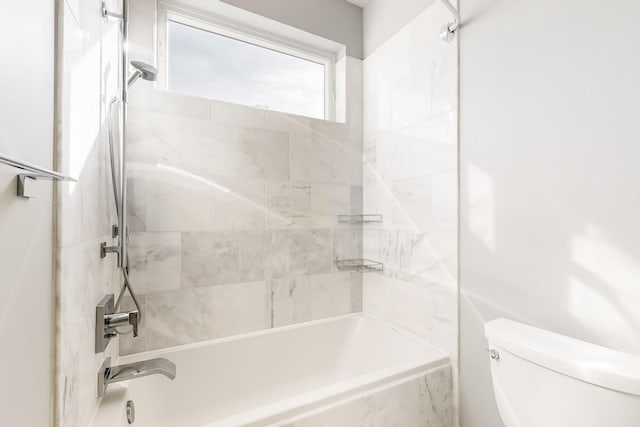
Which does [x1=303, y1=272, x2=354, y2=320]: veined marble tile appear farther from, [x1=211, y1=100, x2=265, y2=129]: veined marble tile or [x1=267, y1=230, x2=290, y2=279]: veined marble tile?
[x1=211, y1=100, x2=265, y2=129]: veined marble tile

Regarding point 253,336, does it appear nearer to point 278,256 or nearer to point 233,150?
point 278,256

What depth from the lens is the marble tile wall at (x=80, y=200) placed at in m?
0.68

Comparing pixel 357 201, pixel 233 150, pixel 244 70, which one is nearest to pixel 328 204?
pixel 357 201

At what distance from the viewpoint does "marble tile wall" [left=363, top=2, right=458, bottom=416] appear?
1511mm

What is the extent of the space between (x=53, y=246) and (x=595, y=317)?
5.20ft

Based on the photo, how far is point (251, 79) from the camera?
195 cm

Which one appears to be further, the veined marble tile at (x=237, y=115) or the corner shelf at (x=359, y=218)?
the corner shelf at (x=359, y=218)

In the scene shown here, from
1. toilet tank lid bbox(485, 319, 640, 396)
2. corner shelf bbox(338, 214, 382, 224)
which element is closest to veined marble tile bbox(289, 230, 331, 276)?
corner shelf bbox(338, 214, 382, 224)

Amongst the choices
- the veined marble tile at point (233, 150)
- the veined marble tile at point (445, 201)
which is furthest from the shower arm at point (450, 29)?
the veined marble tile at point (233, 150)

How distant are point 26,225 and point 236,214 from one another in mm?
1201

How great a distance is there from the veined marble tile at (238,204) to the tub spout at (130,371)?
727mm

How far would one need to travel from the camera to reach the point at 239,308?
1750 mm

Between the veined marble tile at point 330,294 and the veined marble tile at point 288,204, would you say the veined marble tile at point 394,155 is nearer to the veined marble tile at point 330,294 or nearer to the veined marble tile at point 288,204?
the veined marble tile at point 288,204

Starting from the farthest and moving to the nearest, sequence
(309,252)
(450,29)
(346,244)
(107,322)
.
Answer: (346,244), (309,252), (450,29), (107,322)
